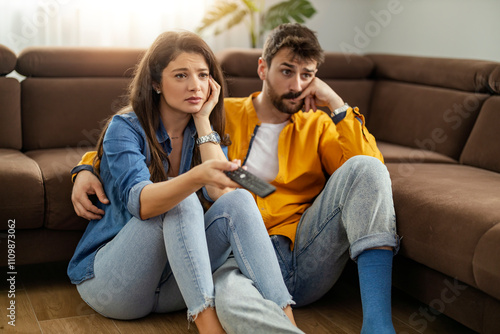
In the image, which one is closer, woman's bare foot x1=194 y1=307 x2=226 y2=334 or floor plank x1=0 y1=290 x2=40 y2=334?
woman's bare foot x1=194 y1=307 x2=226 y2=334

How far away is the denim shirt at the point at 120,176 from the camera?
1531 millimetres

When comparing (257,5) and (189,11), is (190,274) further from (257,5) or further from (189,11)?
(257,5)

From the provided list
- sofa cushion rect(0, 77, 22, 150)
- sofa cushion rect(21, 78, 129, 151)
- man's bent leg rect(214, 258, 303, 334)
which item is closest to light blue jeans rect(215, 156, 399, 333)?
man's bent leg rect(214, 258, 303, 334)

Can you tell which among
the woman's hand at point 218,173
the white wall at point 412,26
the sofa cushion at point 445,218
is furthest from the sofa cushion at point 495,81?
the woman's hand at point 218,173

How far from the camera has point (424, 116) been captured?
256 centimetres

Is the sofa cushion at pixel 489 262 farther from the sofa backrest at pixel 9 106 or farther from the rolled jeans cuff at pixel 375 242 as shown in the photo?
the sofa backrest at pixel 9 106

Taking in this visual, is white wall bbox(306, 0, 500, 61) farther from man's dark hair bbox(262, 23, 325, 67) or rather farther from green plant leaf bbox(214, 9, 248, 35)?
man's dark hair bbox(262, 23, 325, 67)

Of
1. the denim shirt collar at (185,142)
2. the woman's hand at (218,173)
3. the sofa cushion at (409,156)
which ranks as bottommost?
the sofa cushion at (409,156)

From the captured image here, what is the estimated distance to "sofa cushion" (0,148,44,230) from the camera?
6.02 ft

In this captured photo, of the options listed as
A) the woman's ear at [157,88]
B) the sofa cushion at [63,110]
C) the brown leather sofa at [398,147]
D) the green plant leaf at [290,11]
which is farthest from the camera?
the green plant leaf at [290,11]

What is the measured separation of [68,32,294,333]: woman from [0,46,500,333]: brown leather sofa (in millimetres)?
307

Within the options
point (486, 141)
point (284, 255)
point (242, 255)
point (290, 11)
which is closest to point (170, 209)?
point (242, 255)

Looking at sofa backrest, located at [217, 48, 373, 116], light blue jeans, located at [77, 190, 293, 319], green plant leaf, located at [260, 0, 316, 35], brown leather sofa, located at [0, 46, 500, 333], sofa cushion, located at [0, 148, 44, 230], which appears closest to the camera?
light blue jeans, located at [77, 190, 293, 319]

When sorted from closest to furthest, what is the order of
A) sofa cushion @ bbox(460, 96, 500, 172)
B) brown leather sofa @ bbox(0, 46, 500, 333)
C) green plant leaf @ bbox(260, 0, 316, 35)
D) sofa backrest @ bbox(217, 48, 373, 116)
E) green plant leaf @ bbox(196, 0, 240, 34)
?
brown leather sofa @ bbox(0, 46, 500, 333)
sofa cushion @ bbox(460, 96, 500, 172)
sofa backrest @ bbox(217, 48, 373, 116)
green plant leaf @ bbox(196, 0, 240, 34)
green plant leaf @ bbox(260, 0, 316, 35)
